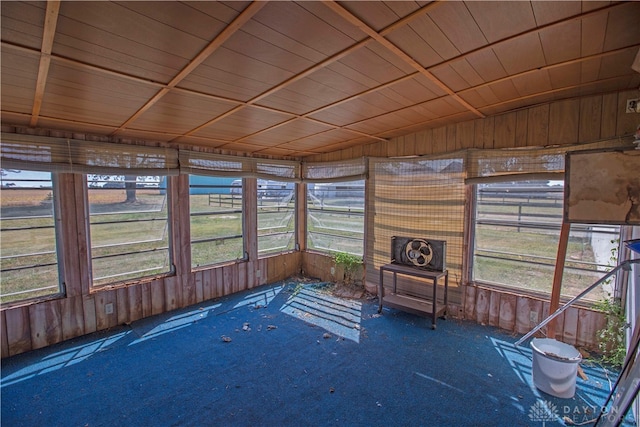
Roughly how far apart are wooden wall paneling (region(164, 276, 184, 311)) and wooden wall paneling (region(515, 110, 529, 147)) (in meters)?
4.49

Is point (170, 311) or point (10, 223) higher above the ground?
point (10, 223)

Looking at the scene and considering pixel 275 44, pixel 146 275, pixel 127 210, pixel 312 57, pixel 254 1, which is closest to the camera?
pixel 254 1

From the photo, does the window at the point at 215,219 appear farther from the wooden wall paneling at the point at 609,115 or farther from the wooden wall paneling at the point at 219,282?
the wooden wall paneling at the point at 609,115

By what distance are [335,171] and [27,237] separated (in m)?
3.86

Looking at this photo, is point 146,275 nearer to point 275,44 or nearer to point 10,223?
point 10,223

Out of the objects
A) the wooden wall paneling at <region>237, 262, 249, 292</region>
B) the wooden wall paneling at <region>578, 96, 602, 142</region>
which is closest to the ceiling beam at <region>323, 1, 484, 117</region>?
the wooden wall paneling at <region>578, 96, 602, 142</region>

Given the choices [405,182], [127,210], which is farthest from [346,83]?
[127,210]

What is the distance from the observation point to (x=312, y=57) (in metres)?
1.78

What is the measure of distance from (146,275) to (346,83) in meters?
3.45

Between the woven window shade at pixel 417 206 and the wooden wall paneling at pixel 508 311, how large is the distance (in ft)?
1.53

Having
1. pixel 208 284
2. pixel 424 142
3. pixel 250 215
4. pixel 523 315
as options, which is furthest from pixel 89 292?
pixel 523 315

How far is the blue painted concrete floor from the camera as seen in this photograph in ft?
7.17

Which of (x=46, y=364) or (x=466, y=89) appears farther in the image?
(x=46, y=364)

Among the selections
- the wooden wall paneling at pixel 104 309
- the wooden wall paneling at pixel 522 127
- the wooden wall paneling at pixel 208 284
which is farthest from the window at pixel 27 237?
the wooden wall paneling at pixel 522 127
